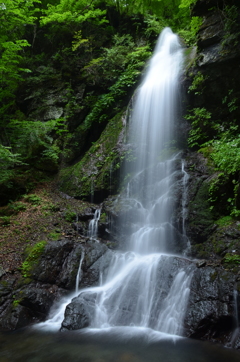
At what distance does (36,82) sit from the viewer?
1555 cm

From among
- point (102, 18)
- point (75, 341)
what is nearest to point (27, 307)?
point (75, 341)

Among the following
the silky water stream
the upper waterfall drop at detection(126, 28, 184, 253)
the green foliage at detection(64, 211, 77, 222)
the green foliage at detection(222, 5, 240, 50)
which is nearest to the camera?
the silky water stream

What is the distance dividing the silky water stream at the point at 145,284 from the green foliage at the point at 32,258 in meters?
1.32

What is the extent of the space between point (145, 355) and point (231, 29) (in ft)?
35.1

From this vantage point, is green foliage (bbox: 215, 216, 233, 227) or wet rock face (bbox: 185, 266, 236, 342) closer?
wet rock face (bbox: 185, 266, 236, 342)

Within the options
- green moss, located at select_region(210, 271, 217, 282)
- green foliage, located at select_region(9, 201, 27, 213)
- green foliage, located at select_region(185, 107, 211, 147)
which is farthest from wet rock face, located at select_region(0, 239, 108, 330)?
green foliage, located at select_region(185, 107, 211, 147)

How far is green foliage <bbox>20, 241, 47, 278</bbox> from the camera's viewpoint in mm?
7109

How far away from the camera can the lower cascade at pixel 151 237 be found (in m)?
5.84

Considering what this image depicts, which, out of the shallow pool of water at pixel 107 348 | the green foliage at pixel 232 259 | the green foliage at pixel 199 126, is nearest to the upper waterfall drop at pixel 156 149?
the green foliage at pixel 199 126

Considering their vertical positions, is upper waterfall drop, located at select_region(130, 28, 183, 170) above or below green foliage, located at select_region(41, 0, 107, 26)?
below

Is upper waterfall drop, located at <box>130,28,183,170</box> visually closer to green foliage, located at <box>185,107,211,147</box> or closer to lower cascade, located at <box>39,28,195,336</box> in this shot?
lower cascade, located at <box>39,28,195,336</box>

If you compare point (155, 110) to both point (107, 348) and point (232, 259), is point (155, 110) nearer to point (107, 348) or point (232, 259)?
point (232, 259)

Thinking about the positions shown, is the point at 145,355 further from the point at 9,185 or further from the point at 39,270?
the point at 9,185

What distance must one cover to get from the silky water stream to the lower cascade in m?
0.02
